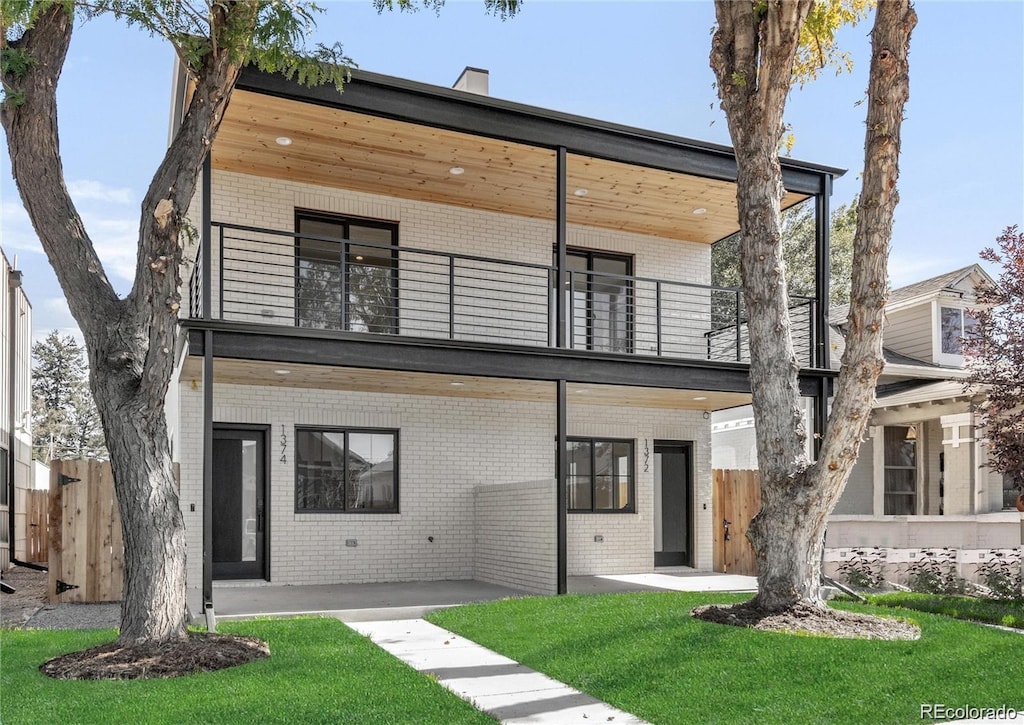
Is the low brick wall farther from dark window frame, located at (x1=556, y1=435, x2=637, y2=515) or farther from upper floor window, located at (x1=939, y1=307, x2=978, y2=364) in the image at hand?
upper floor window, located at (x1=939, y1=307, x2=978, y2=364)

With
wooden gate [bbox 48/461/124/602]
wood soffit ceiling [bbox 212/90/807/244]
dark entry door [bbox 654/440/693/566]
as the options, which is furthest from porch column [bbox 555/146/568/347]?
wooden gate [bbox 48/461/124/602]

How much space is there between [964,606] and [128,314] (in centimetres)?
914

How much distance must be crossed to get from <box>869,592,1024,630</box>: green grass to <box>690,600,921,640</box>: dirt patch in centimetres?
180

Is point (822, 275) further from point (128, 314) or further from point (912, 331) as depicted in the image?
point (128, 314)

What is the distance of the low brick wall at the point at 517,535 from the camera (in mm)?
11594

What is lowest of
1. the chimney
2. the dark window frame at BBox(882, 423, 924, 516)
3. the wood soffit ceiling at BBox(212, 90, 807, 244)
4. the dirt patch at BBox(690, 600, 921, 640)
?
the dirt patch at BBox(690, 600, 921, 640)

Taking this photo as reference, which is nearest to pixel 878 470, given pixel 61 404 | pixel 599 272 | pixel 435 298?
pixel 599 272

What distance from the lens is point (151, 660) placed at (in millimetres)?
6691

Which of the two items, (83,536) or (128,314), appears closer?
(128,314)

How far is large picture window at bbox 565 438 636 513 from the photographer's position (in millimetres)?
15070

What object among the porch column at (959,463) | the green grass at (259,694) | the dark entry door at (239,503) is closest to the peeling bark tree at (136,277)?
the green grass at (259,694)

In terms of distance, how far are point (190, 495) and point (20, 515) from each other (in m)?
9.96

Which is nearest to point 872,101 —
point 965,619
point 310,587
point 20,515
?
point 965,619

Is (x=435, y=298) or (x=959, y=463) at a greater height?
(x=435, y=298)
